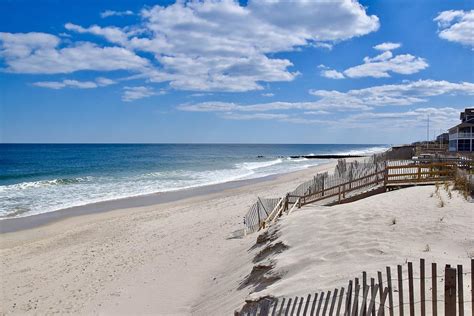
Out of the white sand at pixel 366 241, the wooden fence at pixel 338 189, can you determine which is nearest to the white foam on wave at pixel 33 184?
the wooden fence at pixel 338 189

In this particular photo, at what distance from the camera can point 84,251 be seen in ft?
51.8

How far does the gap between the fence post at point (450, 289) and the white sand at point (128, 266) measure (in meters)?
4.61

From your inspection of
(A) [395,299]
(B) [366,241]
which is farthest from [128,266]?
(A) [395,299]

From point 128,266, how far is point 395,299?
30.2 ft

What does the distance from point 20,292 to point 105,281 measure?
2.29 m

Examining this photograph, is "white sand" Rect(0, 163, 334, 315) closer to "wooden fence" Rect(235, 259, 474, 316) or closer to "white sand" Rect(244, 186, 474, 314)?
"white sand" Rect(244, 186, 474, 314)

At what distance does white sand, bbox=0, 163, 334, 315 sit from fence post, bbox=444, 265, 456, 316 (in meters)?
4.61

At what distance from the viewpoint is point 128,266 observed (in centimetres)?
1349

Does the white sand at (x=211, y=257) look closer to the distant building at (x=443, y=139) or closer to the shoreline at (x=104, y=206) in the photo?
the shoreline at (x=104, y=206)

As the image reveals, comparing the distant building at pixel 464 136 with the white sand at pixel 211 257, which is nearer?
the white sand at pixel 211 257

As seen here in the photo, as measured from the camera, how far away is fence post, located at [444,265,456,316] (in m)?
4.66

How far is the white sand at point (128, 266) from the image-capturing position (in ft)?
34.1

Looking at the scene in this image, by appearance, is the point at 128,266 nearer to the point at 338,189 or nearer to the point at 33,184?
the point at 338,189

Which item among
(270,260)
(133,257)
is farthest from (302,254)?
(133,257)
